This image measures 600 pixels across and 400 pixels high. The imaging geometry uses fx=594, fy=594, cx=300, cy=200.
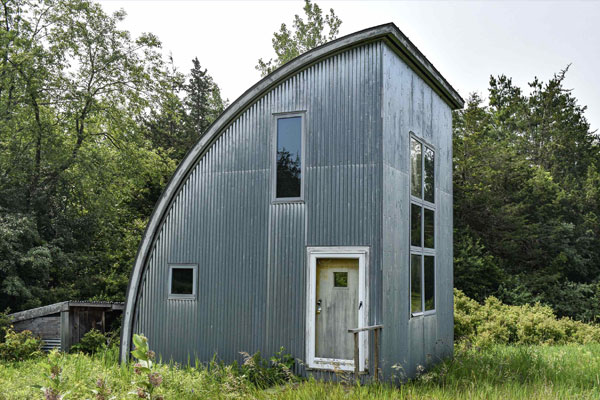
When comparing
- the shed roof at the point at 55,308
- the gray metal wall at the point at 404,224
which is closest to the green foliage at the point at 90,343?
the shed roof at the point at 55,308

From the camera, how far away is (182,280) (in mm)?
11078

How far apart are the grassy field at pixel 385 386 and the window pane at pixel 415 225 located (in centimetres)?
226

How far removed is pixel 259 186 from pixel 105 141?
42.2ft

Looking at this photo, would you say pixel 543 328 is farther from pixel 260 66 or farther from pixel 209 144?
pixel 260 66

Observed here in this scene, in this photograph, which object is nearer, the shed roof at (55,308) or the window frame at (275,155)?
the window frame at (275,155)

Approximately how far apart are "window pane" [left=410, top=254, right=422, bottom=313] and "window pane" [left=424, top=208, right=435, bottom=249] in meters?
0.66

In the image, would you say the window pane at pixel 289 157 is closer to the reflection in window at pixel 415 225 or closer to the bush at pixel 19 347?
the reflection in window at pixel 415 225

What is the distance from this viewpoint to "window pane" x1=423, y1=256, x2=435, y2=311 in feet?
37.2

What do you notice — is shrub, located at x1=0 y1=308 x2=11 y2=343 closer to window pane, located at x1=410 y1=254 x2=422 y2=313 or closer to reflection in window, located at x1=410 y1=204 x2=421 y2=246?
window pane, located at x1=410 y1=254 x2=422 y2=313

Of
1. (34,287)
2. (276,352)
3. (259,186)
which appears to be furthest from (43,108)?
(276,352)

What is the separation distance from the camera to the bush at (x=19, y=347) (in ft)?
43.4

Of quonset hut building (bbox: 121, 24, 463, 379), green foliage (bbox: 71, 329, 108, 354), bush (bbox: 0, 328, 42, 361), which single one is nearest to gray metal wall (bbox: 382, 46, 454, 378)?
quonset hut building (bbox: 121, 24, 463, 379)

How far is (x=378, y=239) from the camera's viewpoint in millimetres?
9328

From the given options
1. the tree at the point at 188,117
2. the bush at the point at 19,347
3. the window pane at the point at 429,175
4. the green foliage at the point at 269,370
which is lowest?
the bush at the point at 19,347
